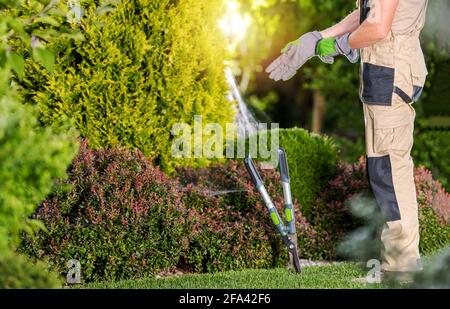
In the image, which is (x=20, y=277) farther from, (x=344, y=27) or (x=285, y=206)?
(x=344, y=27)

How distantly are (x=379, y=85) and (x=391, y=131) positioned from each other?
12.6 inches

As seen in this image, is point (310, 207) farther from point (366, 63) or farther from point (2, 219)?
point (2, 219)

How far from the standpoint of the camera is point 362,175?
8195 mm

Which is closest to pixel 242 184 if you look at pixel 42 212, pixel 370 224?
pixel 370 224

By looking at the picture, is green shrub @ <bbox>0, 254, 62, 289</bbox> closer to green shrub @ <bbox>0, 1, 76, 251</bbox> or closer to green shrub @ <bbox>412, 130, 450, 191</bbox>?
green shrub @ <bbox>0, 1, 76, 251</bbox>

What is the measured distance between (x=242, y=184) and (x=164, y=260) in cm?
122

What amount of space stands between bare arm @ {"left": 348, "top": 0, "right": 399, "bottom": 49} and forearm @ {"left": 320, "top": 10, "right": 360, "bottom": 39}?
58 cm

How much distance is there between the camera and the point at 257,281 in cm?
602

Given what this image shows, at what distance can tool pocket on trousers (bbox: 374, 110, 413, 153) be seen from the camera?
18.7 feet

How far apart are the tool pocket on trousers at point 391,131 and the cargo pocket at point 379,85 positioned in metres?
0.10

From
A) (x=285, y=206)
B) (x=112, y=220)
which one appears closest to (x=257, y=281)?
(x=285, y=206)

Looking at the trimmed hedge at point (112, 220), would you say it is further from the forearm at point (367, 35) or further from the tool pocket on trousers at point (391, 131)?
the forearm at point (367, 35)

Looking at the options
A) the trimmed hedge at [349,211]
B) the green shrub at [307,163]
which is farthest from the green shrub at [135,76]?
the trimmed hedge at [349,211]

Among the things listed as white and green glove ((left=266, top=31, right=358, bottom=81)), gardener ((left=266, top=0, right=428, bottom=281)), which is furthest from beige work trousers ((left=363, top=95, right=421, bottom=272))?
white and green glove ((left=266, top=31, right=358, bottom=81))
